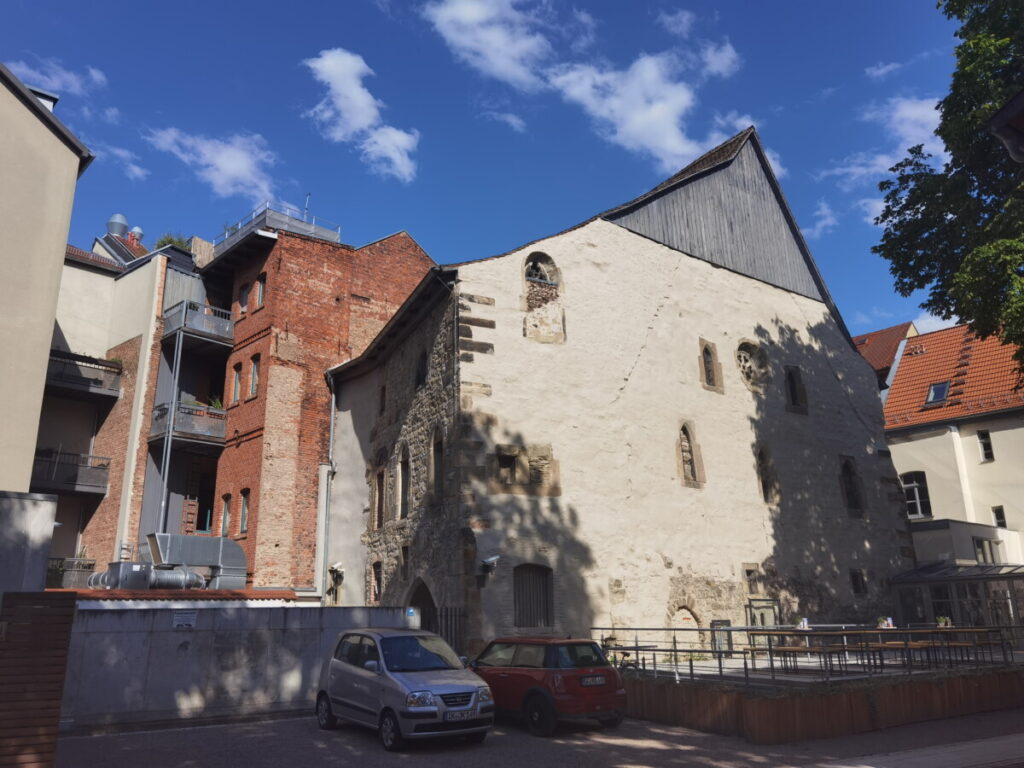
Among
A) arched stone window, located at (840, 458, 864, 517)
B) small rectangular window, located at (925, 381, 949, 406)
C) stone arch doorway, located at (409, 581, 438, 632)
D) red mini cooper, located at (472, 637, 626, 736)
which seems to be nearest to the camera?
red mini cooper, located at (472, 637, 626, 736)

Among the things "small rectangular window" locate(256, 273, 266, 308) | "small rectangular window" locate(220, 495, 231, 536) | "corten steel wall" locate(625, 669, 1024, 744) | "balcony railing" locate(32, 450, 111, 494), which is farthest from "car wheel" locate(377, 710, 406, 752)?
"balcony railing" locate(32, 450, 111, 494)

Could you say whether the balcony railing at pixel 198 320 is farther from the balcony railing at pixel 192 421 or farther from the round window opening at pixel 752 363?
the round window opening at pixel 752 363

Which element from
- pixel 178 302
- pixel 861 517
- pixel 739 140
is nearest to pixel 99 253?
pixel 178 302

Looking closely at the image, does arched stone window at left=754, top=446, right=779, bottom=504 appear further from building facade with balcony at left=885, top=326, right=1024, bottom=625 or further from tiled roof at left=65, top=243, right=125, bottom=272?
tiled roof at left=65, top=243, right=125, bottom=272

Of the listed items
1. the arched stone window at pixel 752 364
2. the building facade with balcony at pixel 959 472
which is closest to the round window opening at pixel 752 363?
the arched stone window at pixel 752 364

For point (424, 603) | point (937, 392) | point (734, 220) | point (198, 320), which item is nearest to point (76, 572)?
point (198, 320)

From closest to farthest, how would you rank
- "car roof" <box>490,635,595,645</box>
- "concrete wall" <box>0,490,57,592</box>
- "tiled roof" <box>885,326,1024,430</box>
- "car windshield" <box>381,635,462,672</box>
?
"concrete wall" <box>0,490,57,592</box>, "car windshield" <box>381,635,462,672</box>, "car roof" <box>490,635,595,645</box>, "tiled roof" <box>885,326,1024,430</box>

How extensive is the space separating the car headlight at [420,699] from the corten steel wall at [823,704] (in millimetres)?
4405

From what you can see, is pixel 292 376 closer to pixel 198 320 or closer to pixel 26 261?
pixel 198 320

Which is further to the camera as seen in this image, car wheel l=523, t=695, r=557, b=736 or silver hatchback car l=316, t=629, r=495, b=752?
car wheel l=523, t=695, r=557, b=736

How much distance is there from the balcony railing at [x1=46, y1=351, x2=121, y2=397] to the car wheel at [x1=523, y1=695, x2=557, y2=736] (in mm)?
21752

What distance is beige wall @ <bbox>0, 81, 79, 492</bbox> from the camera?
62.5 ft

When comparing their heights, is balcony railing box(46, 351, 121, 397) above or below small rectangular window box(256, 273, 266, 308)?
below

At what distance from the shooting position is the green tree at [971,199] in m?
15.2
